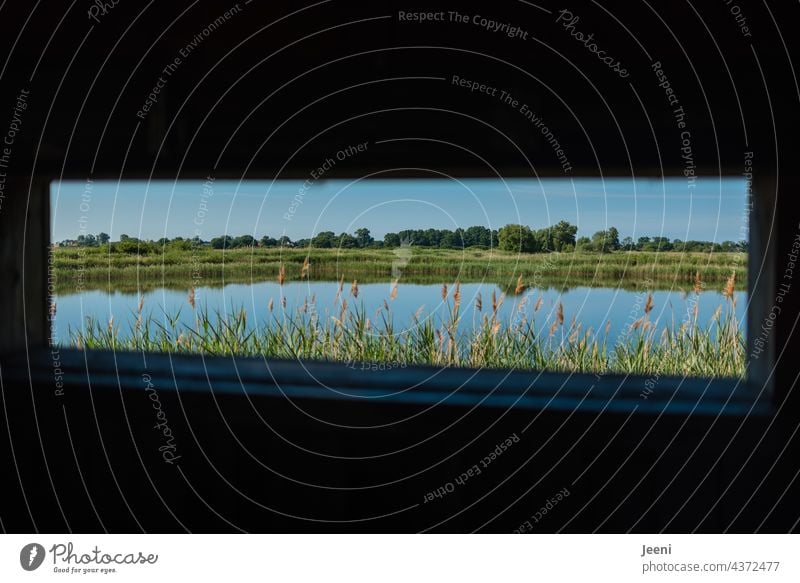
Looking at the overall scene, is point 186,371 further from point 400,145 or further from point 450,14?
point 450,14

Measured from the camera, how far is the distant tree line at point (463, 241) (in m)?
1.07

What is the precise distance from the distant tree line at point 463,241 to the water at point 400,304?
68mm

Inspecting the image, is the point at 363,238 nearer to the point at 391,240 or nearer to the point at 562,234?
the point at 391,240

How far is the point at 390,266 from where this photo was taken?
1.13 meters

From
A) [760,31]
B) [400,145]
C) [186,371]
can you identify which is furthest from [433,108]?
[186,371]

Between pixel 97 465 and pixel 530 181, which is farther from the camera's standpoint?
pixel 97 465

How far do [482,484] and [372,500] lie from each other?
0.64 ft

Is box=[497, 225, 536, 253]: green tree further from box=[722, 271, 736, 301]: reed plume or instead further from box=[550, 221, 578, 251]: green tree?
box=[722, 271, 736, 301]: reed plume

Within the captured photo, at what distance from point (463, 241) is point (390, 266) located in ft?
0.43

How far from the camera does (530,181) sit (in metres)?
1.10

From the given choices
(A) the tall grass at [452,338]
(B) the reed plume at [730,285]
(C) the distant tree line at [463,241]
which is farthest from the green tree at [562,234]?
(B) the reed plume at [730,285]

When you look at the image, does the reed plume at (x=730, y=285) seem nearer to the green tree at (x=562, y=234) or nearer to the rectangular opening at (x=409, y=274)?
the rectangular opening at (x=409, y=274)

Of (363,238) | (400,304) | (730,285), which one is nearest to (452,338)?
(400,304)

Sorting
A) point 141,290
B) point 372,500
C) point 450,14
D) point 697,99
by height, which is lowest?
point 372,500
